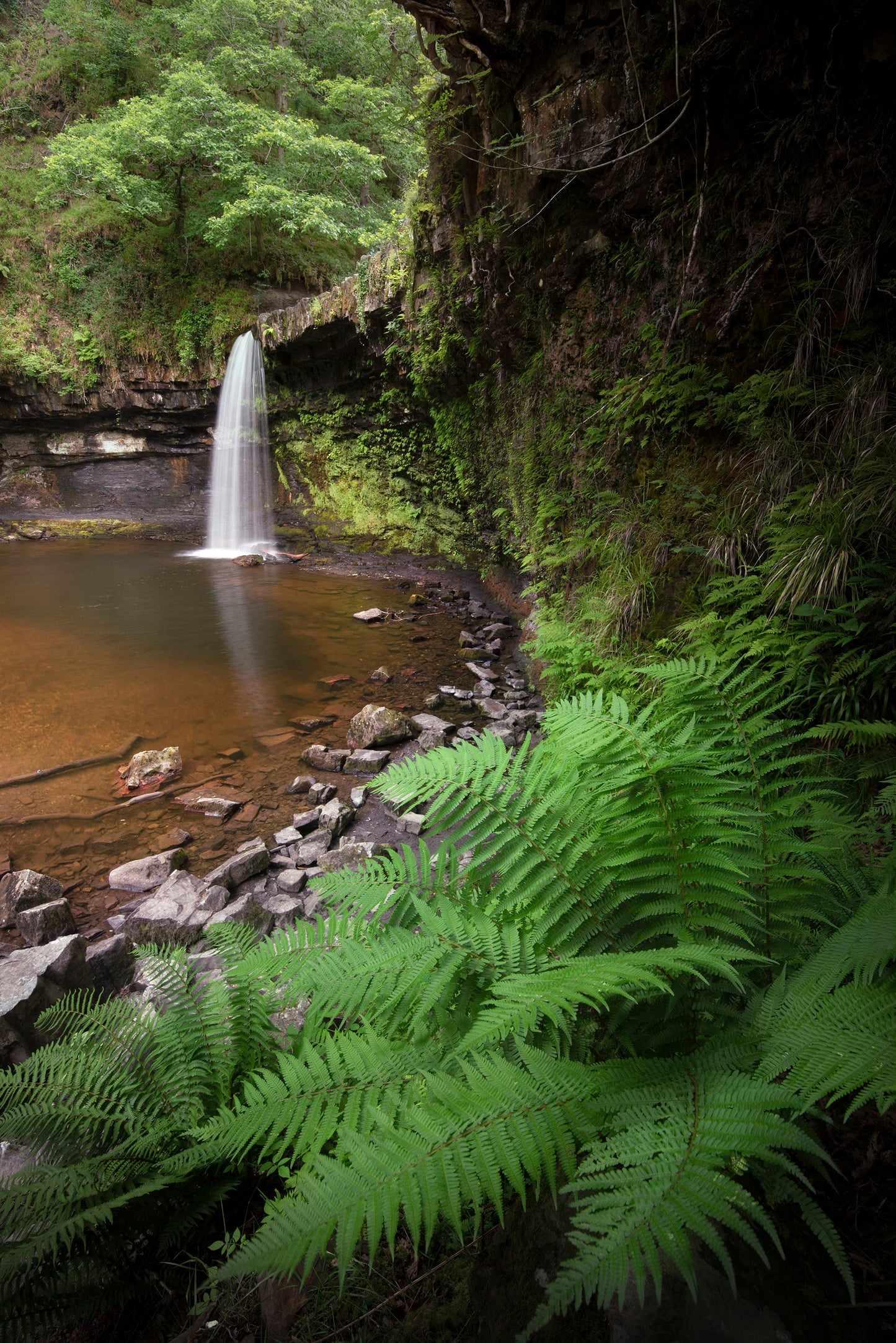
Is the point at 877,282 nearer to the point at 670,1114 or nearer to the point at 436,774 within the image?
the point at 436,774

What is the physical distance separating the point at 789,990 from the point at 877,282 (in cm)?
398

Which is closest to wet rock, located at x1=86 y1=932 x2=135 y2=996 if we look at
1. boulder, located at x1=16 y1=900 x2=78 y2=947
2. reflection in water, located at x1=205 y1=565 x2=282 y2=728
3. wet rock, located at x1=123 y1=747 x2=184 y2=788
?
boulder, located at x1=16 y1=900 x2=78 y2=947

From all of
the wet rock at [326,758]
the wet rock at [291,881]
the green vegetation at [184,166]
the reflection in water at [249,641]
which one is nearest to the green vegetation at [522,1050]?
the wet rock at [291,881]

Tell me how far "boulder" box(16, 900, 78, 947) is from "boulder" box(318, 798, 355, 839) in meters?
1.59

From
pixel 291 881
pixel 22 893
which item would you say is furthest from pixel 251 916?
pixel 22 893

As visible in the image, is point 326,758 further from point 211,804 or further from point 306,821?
point 211,804

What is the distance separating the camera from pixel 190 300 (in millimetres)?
16828

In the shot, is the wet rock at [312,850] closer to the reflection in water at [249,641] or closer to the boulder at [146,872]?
the boulder at [146,872]

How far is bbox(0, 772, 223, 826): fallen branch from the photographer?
4.25m

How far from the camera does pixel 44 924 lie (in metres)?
3.18

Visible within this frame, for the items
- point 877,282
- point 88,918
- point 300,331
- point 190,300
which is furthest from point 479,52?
point 190,300

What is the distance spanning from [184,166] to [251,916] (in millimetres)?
21973

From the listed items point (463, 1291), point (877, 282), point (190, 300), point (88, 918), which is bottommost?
point (88, 918)

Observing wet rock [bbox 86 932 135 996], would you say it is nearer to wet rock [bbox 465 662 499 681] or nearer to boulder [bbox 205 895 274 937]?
boulder [bbox 205 895 274 937]
